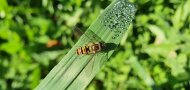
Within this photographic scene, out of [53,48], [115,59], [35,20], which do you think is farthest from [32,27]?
[115,59]

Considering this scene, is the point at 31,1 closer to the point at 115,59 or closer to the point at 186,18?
the point at 115,59

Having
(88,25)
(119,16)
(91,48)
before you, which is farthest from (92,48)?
(88,25)

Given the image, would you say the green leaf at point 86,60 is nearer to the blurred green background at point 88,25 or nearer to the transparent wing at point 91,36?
the transparent wing at point 91,36

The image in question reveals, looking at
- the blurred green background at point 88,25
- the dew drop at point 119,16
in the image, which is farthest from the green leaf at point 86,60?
the blurred green background at point 88,25

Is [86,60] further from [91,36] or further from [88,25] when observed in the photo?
[88,25]

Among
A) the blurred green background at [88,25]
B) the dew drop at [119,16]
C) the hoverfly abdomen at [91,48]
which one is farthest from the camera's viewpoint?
the blurred green background at [88,25]

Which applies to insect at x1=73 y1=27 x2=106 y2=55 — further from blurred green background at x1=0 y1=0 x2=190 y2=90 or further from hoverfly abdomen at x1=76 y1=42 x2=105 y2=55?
blurred green background at x1=0 y1=0 x2=190 y2=90
